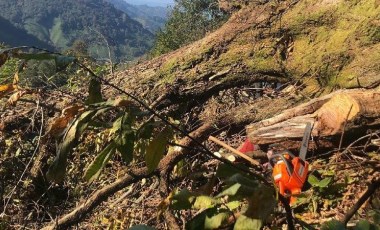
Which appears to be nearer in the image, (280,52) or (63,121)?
(63,121)

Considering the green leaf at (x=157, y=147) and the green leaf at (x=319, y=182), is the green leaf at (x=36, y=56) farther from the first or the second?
the green leaf at (x=319, y=182)

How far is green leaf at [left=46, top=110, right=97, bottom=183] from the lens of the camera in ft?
3.18

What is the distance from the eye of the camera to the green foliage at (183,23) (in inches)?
982

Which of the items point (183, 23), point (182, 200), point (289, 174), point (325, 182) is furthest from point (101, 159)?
point (183, 23)

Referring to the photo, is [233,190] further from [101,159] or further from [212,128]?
[212,128]

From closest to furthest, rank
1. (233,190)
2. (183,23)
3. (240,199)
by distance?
(233,190), (240,199), (183,23)

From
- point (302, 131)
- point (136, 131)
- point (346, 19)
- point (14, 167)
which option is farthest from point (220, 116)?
point (136, 131)

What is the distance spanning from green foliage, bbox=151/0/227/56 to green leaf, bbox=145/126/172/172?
858 inches

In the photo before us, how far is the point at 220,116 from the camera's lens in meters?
3.27

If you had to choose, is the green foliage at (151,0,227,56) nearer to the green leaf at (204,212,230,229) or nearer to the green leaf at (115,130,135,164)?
the green leaf at (115,130,135,164)

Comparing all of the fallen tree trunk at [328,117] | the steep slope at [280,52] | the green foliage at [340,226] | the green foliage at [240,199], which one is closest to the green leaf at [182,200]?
the green foliage at [240,199]

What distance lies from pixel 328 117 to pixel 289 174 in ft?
2.71

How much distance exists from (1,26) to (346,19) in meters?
131

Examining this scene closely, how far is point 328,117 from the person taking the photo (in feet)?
7.92
